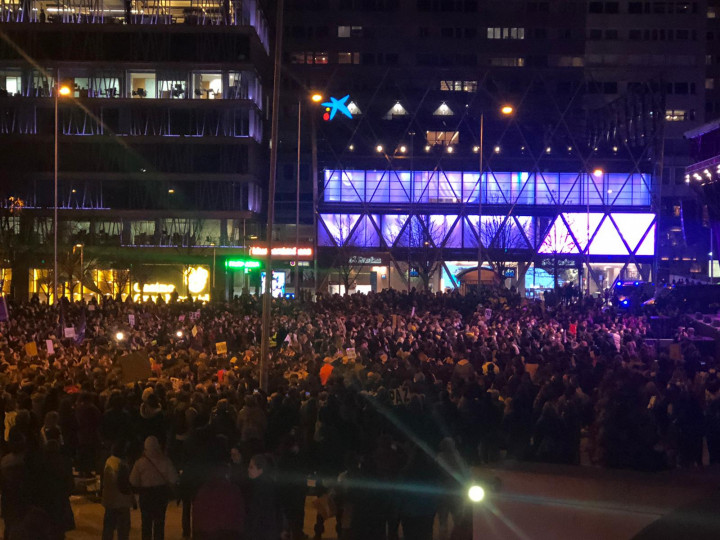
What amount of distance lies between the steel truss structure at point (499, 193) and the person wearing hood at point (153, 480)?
5157 centimetres

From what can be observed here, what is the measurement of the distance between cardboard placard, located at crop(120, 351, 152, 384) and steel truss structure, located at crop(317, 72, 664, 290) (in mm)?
45721

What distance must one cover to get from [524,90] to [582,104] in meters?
6.20

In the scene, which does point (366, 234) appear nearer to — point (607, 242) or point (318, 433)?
point (607, 242)

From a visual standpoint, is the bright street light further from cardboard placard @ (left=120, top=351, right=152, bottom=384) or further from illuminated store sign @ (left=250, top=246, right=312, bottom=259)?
illuminated store sign @ (left=250, top=246, right=312, bottom=259)

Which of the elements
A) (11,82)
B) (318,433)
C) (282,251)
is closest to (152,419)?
(318,433)

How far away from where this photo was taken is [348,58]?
234ft

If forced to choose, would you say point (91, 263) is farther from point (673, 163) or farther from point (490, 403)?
point (673, 163)

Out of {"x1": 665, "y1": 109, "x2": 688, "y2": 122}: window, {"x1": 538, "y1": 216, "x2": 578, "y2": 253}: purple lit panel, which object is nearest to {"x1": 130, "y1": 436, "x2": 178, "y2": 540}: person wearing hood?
{"x1": 538, "y1": 216, "x2": 578, "y2": 253}: purple lit panel

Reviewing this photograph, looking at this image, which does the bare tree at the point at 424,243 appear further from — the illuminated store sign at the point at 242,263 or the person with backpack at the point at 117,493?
the person with backpack at the point at 117,493

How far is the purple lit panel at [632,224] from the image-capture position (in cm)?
6172

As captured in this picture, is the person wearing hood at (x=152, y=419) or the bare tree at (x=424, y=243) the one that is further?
the bare tree at (x=424, y=243)

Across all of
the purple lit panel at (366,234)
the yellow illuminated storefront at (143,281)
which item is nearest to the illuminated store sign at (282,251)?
the yellow illuminated storefront at (143,281)

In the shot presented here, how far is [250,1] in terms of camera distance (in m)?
56.3

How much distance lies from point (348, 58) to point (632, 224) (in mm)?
27645
